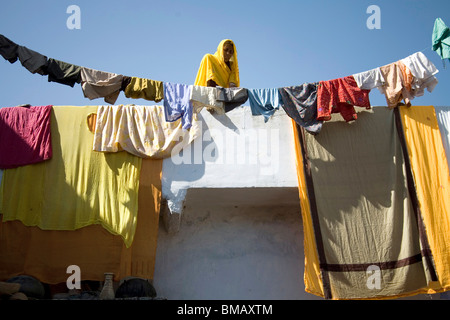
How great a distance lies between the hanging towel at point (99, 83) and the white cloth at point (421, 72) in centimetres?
421

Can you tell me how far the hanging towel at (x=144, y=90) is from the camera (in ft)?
25.1

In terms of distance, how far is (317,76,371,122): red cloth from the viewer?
7.60 meters

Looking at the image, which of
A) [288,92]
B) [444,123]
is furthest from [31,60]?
[444,123]

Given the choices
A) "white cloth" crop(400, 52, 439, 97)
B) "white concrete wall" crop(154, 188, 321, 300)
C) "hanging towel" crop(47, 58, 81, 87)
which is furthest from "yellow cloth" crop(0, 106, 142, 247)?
"white cloth" crop(400, 52, 439, 97)

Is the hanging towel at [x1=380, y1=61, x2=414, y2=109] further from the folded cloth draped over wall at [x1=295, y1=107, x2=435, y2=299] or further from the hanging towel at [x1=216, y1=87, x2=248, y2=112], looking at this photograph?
the hanging towel at [x1=216, y1=87, x2=248, y2=112]

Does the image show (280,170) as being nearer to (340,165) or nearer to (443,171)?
(340,165)

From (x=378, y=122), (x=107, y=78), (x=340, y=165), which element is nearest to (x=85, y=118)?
(x=107, y=78)

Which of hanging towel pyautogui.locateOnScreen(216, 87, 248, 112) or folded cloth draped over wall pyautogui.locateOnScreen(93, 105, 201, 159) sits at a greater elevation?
hanging towel pyautogui.locateOnScreen(216, 87, 248, 112)

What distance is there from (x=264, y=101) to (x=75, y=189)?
3017 millimetres

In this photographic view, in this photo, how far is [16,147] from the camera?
7.85 meters

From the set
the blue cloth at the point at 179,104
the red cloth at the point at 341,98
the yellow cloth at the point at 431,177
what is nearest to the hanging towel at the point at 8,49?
the blue cloth at the point at 179,104

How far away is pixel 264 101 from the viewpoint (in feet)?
25.4

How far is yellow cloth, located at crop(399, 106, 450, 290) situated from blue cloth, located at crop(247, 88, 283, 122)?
1928 millimetres

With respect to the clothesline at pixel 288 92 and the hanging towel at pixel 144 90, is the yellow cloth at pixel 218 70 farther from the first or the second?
the hanging towel at pixel 144 90
